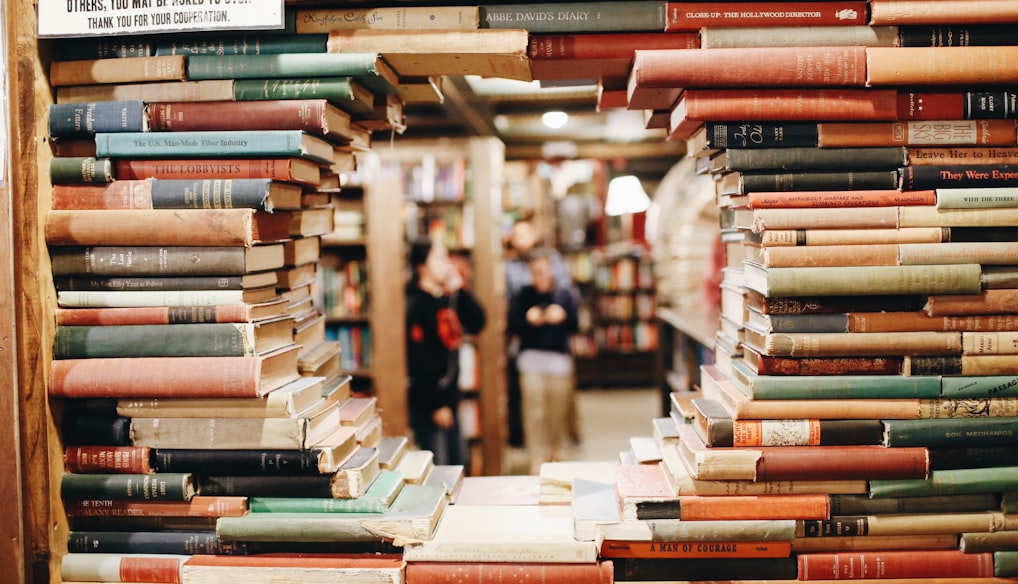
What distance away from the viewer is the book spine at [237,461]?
141 cm

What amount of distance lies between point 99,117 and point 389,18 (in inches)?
24.7

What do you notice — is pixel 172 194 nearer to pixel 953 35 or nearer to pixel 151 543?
pixel 151 543

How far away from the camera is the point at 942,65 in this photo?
134 centimetres

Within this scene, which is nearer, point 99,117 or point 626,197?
point 99,117

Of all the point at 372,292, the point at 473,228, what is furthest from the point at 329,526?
the point at 473,228

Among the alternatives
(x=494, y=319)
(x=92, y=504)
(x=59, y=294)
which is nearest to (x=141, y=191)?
(x=59, y=294)

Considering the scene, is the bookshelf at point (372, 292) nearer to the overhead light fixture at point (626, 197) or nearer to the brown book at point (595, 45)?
the overhead light fixture at point (626, 197)

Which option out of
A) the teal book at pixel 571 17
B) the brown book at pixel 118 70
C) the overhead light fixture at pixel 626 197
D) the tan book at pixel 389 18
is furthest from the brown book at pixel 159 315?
the overhead light fixture at pixel 626 197

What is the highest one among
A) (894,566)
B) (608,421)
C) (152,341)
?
(152,341)

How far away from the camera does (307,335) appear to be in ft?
5.55

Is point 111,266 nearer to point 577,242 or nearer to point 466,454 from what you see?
point 466,454

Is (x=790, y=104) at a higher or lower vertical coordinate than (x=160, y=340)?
higher

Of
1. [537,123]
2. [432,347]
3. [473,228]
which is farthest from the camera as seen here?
[537,123]

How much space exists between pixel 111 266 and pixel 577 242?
22.5 ft
